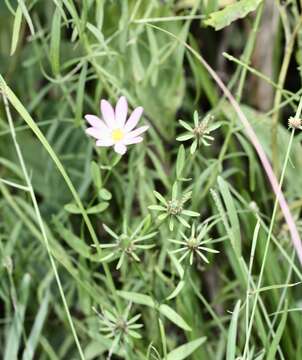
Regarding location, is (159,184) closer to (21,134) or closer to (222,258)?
(222,258)

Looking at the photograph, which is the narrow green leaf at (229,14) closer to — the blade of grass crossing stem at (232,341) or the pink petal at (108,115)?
the pink petal at (108,115)

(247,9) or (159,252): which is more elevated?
(247,9)

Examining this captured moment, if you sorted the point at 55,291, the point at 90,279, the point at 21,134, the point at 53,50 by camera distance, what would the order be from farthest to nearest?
the point at 21,134 < the point at 55,291 < the point at 90,279 < the point at 53,50

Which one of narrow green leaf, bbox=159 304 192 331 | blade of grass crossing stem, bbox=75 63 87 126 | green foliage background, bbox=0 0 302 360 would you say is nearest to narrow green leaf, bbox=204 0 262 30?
green foliage background, bbox=0 0 302 360

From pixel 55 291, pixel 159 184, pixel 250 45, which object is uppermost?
pixel 250 45

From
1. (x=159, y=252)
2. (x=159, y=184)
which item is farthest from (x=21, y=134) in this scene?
(x=159, y=252)

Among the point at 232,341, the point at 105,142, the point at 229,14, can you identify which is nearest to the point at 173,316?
the point at 232,341

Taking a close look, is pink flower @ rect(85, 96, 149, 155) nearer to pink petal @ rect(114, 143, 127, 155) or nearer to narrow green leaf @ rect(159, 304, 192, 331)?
pink petal @ rect(114, 143, 127, 155)
